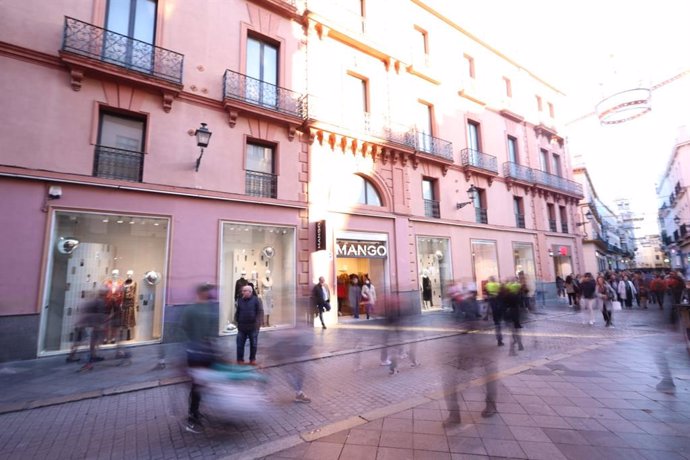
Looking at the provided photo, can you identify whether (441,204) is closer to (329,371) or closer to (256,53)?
(256,53)

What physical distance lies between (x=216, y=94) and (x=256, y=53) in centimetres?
270

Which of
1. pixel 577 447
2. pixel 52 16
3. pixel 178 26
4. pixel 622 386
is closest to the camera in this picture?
pixel 577 447

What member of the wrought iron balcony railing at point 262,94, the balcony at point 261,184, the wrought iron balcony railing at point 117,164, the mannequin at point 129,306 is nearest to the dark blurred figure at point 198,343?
the mannequin at point 129,306

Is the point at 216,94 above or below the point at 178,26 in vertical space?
below

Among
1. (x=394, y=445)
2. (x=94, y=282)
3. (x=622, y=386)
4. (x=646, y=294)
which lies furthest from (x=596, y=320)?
(x=94, y=282)

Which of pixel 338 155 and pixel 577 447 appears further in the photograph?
pixel 338 155

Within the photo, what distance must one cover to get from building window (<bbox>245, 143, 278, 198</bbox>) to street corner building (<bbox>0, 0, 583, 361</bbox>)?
6 cm

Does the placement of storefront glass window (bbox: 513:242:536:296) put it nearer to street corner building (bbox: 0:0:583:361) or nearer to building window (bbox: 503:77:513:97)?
street corner building (bbox: 0:0:583:361)

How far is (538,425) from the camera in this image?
4121 millimetres

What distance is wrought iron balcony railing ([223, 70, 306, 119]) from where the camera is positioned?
11.3 m

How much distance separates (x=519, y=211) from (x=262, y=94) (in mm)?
17311

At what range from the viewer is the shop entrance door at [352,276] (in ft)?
46.7

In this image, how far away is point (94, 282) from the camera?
923 cm

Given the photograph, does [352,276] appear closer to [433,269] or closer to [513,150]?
[433,269]
